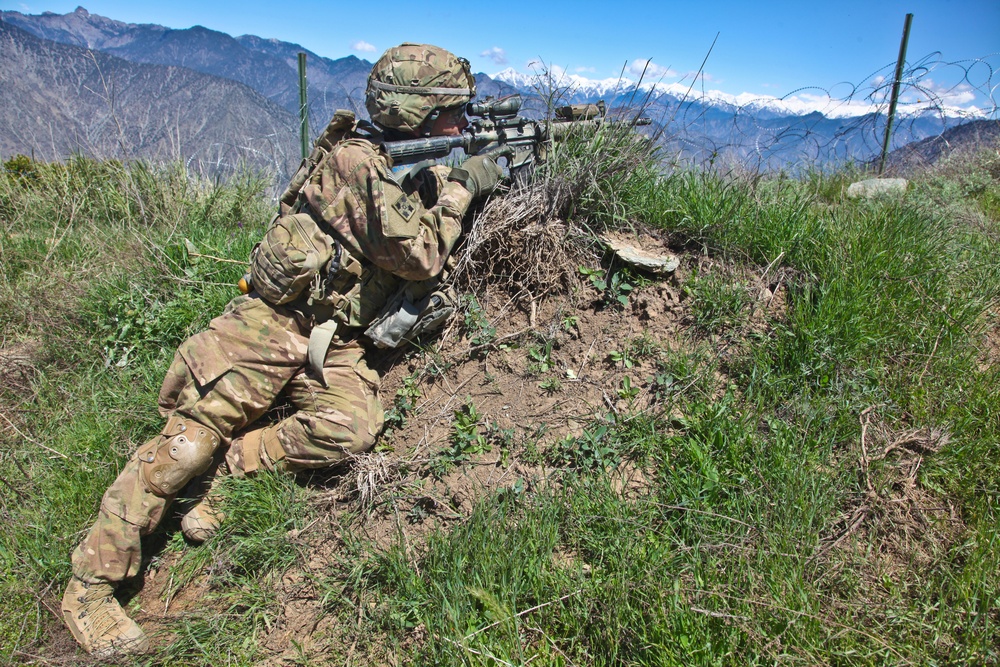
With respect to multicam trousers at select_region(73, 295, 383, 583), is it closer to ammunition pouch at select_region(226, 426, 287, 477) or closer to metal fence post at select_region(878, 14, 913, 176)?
ammunition pouch at select_region(226, 426, 287, 477)

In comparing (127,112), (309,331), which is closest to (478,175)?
(309,331)

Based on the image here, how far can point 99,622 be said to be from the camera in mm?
2541

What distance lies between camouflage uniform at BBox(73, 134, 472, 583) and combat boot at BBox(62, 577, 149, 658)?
20 centimetres

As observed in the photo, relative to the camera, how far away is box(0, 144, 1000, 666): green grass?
2014 millimetres

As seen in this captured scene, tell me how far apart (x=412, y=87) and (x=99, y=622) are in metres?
3.20

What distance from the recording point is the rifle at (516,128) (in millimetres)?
3746

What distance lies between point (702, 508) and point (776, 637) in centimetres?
57

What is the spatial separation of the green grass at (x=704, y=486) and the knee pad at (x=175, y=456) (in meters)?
0.29

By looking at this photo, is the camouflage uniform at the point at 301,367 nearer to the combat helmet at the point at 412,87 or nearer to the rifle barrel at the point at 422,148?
the rifle barrel at the point at 422,148

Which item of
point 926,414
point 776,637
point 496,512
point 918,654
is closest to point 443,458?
point 496,512

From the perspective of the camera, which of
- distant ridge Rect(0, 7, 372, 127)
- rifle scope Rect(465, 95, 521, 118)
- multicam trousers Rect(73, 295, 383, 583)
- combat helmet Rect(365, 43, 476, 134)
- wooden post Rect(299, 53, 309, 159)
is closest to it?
→ multicam trousers Rect(73, 295, 383, 583)

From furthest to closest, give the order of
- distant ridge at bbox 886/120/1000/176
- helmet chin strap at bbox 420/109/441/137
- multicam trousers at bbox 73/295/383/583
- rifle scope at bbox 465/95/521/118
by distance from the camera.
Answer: distant ridge at bbox 886/120/1000/176, rifle scope at bbox 465/95/521/118, helmet chin strap at bbox 420/109/441/137, multicam trousers at bbox 73/295/383/583

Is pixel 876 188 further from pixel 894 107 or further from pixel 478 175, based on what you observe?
pixel 478 175

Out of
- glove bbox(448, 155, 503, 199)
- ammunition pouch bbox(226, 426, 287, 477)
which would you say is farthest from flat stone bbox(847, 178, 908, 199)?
ammunition pouch bbox(226, 426, 287, 477)
